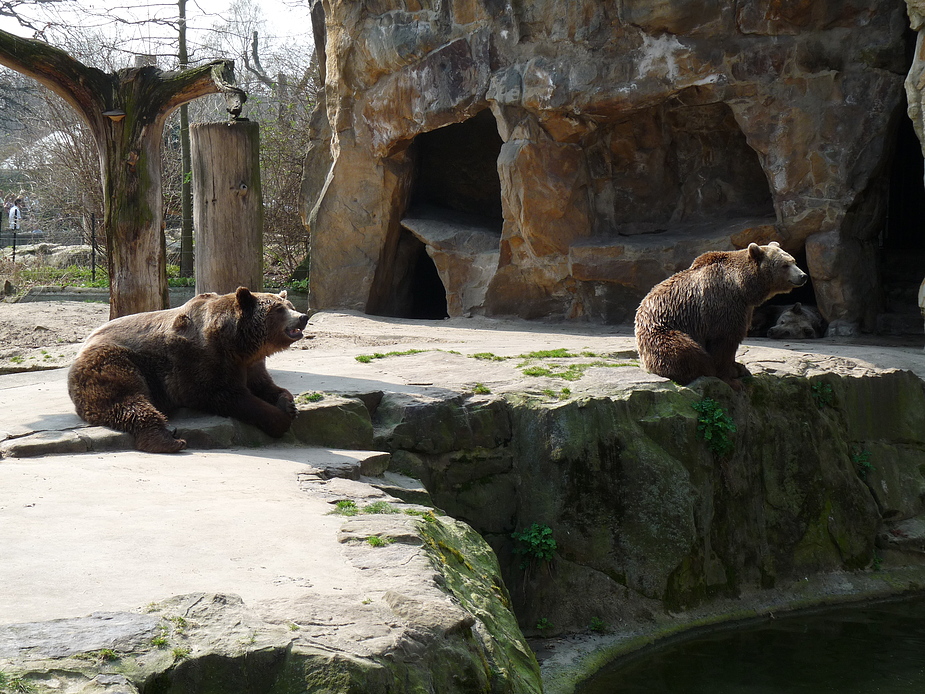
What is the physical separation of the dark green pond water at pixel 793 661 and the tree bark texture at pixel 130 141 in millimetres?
5018

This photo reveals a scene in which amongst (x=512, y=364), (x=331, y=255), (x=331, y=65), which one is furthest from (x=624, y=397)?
(x=331, y=65)

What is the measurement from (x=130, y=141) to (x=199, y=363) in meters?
2.97

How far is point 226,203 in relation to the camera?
7.78m

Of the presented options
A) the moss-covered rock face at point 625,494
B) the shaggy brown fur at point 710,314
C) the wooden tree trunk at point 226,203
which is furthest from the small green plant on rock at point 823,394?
the wooden tree trunk at point 226,203

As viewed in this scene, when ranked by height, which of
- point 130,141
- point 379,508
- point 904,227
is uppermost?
point 130,141

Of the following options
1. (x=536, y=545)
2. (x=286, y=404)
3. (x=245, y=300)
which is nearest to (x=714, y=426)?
(x=536, y=545)

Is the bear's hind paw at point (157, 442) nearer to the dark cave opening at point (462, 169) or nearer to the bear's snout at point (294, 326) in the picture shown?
the bear's snout at point (294, 326)

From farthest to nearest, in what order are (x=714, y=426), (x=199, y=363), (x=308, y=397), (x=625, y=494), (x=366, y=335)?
(x=366, y=335) → (x=714, y=426) → (x=625, y=494) → (x=308, y=397) → (x=199, y=363)

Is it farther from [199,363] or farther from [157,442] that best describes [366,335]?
[157,442]

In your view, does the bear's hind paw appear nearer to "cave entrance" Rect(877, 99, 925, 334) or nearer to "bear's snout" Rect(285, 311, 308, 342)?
"bear's snout" Rect(285, 311, 308, 342)

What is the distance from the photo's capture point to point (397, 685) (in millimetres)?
2865

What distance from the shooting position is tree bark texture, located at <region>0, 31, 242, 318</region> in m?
7.73

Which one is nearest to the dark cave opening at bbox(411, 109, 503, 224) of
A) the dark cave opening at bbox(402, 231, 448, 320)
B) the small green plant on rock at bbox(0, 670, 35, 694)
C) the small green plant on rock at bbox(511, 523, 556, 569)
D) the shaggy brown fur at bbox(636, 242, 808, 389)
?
the dark cave opening at bbox(402, 231, 448, 320)

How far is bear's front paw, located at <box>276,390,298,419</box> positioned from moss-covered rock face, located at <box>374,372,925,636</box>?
0.74 meters
